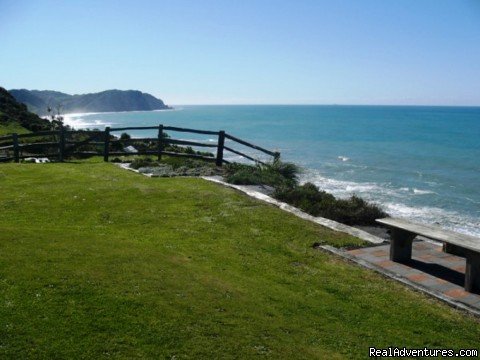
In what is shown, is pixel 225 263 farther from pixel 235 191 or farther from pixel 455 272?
pixel 235 191

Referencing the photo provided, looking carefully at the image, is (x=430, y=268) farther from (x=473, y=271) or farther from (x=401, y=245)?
(x=473, y=271)

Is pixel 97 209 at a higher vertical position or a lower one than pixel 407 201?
higher

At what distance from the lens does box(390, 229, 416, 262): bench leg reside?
27.5 ft

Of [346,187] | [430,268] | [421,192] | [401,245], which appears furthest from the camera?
[346,187]

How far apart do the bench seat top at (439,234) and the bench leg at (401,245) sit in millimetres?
146

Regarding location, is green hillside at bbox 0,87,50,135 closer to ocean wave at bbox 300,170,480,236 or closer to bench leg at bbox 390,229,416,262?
ocean wave at bbox 300,170,480,236

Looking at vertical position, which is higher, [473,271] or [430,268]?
[473,271]

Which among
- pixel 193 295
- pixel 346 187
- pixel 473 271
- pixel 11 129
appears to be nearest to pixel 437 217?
pixel 346 187

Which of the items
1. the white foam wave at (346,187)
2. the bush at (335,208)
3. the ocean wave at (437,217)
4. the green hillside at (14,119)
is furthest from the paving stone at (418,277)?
the green hillside at (14,119)

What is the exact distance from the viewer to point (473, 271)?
23.1ft

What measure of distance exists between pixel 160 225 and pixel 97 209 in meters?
2.13

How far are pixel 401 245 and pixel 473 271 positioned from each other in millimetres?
1518

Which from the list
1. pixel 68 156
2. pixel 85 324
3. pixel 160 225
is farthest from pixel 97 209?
pixel 68 156

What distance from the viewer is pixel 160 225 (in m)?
9.80
